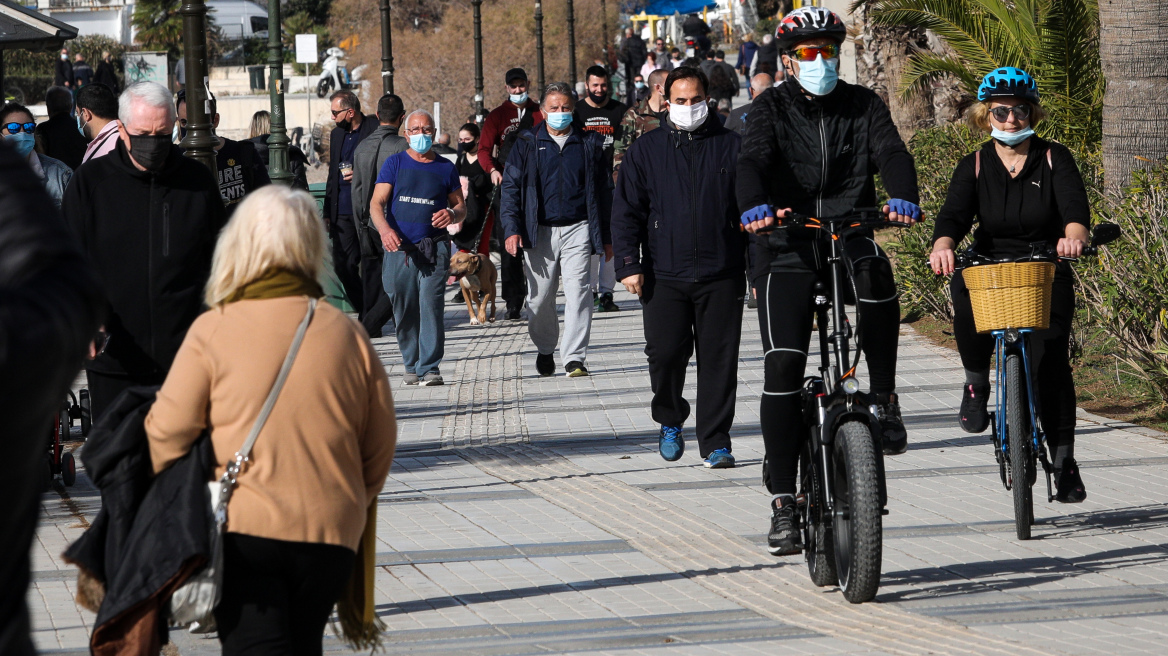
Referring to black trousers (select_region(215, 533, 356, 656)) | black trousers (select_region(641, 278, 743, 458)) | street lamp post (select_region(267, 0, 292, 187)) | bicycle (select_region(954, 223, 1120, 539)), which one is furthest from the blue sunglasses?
black trousers (select_region(215, 533, 356, 656))

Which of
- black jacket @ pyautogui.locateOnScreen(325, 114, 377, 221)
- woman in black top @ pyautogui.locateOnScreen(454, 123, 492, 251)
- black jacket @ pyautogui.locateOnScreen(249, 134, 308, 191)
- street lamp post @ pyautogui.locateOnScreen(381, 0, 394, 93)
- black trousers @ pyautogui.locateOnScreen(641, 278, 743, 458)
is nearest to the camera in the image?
black trousers @ pyautogui.locateOnScreen(641, 278, 743, 458)

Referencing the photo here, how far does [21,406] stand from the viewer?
1.64 meters

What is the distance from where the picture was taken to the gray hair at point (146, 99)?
581cm

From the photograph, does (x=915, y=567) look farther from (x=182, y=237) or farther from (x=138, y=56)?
(x=138, y=56)

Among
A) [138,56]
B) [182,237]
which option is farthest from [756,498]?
[138,56]

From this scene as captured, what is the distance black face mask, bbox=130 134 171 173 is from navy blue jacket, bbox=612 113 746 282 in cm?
298

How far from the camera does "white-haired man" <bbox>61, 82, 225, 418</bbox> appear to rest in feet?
19.0

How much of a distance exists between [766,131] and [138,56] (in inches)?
1009

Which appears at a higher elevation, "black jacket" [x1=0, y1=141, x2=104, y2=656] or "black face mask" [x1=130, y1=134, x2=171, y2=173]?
"black face mask" [x1=130, y1=134, x2=171, y2=173]

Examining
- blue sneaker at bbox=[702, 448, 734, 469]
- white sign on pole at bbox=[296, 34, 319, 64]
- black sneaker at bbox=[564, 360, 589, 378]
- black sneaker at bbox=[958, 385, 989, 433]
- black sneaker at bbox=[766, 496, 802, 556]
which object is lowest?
blue sneaker at bbox=[702, 448, 734, 469]

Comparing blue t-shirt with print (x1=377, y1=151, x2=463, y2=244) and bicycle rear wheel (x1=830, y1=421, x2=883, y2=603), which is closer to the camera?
bicycle rear wheel (x1=830, y1=421, x2=883, y2=603)

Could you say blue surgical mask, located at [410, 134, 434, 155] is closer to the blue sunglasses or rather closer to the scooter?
the blue sunglasses

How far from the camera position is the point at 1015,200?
258 inches

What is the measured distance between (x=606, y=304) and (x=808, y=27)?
32.2 feet
